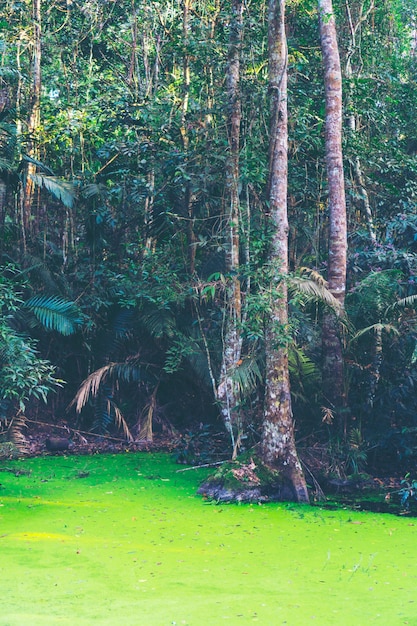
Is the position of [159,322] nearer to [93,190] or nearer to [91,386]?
[91,386]

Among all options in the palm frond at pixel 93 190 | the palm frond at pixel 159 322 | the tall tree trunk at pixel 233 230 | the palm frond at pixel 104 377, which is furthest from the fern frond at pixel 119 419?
the palm frond at pixel 93 190

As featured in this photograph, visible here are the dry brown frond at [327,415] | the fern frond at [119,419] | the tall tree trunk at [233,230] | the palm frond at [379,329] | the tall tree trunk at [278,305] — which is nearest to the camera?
the tall tree trunk at [278,305]

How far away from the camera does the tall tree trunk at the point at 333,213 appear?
8961mm

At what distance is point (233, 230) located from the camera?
934 cm

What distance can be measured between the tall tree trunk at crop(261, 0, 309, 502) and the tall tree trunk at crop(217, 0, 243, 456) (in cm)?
78

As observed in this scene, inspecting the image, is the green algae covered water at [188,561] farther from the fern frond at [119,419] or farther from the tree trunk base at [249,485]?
the fern frond at [119,419]

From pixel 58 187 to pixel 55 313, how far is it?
5.53ft

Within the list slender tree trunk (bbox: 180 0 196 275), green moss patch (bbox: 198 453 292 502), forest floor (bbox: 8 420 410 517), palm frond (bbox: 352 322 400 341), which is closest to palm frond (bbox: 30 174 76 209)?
slender tree trunk (bbox: 180 0 196 275)

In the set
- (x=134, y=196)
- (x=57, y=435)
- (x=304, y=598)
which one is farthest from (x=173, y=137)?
(x=304, y=598)

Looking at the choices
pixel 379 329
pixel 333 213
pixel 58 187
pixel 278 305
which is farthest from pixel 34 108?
pixel 379 329

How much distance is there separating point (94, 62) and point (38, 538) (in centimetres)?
887

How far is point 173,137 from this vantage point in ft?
33.8

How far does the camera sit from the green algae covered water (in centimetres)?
450

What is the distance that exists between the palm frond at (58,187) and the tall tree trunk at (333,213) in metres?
3.42
